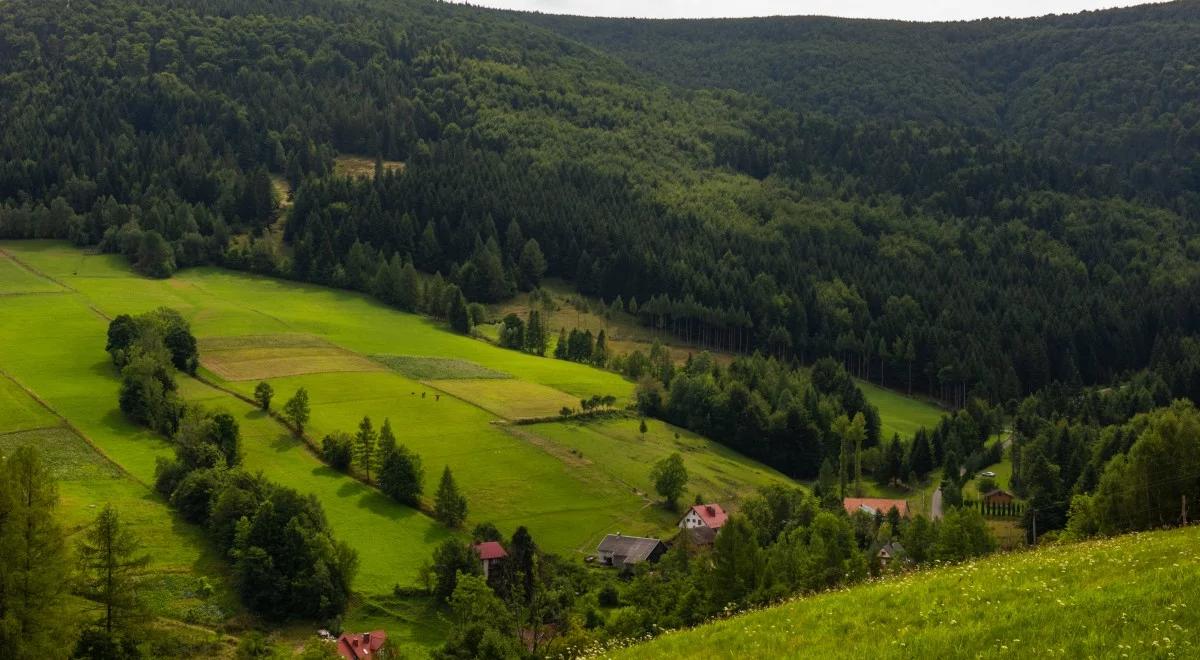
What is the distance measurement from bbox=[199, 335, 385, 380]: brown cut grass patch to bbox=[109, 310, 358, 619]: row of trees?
738 inches

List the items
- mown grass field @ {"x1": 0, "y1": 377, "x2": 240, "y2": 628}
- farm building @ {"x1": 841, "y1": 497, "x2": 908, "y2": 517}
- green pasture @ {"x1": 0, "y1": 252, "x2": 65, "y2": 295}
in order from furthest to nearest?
green pasture @ {"x1": 0, "y1": 252, "x2": 65, "y2": 295}, farm building @ {"x1": 841, "y1": 497, "x2": 908, "y2": 517}, mown grass field @ {"x1": 0, "y1": 377, "x2": 240, "y2": 628}

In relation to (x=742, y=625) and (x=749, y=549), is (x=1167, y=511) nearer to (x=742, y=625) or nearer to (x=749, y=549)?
(x=749, y=549)

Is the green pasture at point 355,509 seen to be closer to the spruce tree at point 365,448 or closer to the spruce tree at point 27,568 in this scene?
the spruce tree at point 365,448

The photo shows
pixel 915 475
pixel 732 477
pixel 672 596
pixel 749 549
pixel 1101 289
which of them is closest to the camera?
pixel 749 549

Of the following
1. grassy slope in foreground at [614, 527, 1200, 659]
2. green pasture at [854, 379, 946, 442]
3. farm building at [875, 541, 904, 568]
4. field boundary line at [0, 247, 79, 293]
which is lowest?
green pasture at [854, 379, 946, 442]

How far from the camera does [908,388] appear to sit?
16388 cm

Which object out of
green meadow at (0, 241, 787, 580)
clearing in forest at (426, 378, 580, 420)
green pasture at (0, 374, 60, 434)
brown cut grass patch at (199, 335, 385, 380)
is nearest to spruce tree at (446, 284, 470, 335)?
green meadow at (0, 241, 787, 580)

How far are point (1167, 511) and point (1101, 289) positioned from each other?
498 feet

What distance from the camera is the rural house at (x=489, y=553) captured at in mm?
76000

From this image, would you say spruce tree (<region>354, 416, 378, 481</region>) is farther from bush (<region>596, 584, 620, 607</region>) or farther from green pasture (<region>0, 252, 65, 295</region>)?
green pasture (<region>0, 252, 65, 295</region>)

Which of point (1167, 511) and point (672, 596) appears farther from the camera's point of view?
point (672, 596)

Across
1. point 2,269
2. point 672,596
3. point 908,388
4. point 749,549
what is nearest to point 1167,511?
point 749,549

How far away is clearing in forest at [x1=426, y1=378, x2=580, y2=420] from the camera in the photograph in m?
112

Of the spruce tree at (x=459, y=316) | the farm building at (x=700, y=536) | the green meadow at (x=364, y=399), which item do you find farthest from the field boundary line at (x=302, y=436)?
the spruce tree at (x=459, y=316)
